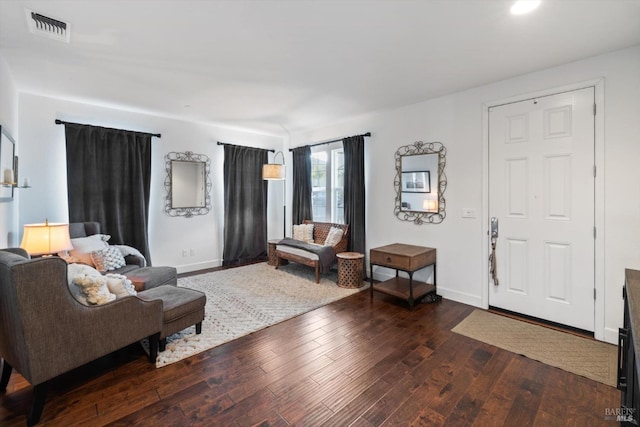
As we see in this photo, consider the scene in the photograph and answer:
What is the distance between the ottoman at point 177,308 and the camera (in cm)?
236

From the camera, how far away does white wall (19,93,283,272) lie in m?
3.63

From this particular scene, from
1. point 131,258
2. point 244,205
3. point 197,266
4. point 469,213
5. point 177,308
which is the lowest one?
point 197,266

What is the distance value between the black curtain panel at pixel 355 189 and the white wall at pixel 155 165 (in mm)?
2009

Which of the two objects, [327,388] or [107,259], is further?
[107,259]

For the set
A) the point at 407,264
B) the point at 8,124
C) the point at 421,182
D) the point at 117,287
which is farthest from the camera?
the point at 421,182

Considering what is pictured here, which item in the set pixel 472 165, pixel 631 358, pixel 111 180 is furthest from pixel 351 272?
pixel 111 180

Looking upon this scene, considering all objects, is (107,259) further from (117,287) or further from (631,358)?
(631,358)

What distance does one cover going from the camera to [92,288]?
191cm

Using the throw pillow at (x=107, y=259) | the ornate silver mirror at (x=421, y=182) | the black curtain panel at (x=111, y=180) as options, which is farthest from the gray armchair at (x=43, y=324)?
the ornate silver mirror at (x=421, y=182)

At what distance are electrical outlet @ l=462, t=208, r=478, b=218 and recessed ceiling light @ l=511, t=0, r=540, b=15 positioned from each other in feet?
6.57

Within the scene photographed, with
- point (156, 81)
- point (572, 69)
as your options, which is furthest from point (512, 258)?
point (156, 81)

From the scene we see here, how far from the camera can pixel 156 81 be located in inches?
127

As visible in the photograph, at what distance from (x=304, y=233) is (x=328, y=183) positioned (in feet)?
3.30

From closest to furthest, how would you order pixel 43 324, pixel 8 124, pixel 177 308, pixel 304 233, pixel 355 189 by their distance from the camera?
pixel 43 324, pixel 177 308, pixel 8 124, pixel 355 189, pixel 304 233
